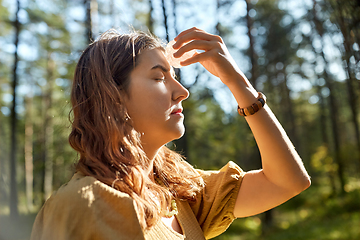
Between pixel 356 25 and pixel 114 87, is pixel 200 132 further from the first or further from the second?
pixel 114 87

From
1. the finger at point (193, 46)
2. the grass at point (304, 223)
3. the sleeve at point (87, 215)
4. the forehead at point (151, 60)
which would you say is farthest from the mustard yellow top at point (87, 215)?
the grass at point (304, 223)

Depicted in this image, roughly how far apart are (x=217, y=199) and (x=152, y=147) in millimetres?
465

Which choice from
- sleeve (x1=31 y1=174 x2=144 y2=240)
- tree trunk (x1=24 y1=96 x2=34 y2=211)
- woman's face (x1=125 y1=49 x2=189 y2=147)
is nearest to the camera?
sleeve (x1=31 y1=174 x2=144 y2=240)

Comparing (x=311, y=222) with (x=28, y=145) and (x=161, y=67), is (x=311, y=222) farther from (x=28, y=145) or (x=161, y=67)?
(x=28, y=145)

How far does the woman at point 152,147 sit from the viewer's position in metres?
1.06

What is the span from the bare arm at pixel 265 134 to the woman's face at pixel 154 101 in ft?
0.41

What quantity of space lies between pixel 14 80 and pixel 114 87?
33.0 feet

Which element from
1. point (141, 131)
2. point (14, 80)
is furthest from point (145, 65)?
point (14, 80)

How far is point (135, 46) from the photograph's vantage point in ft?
4.34

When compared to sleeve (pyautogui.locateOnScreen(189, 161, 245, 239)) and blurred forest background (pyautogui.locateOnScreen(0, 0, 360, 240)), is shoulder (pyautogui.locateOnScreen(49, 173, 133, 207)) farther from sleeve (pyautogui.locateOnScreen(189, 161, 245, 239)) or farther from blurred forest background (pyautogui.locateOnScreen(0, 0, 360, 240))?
blurred forest background (pyautogui.locateOnScreen(0, 0, 360, 240))

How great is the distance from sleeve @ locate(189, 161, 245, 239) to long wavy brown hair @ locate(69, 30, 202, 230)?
200mm

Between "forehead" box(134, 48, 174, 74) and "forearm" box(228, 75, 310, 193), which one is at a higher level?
"forehead" box(134, 48, 174, 74)

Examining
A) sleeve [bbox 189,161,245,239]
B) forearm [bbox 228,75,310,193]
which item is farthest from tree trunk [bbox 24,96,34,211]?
forearm [bbox 228,75,310,193]

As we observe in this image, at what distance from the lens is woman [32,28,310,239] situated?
1061mm
